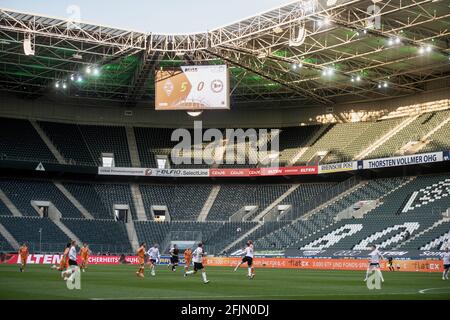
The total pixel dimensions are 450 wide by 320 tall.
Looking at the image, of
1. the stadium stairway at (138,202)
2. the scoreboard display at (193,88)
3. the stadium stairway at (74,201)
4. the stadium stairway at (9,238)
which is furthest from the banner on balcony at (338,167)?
the stadium stairway at (9,238)

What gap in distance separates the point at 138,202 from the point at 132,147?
22.2 ft

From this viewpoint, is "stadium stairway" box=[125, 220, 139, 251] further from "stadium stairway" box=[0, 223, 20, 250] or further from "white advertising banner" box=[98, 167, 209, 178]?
"stadium stairway" box=[0, 223, 20, 250]

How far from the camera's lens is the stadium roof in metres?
51.6

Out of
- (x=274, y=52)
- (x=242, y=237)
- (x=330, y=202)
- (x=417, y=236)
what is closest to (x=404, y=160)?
(x=417, y=236)

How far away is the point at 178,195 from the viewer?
3204 inches

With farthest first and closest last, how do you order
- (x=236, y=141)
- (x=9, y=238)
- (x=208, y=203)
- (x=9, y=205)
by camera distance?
(x=236, y=141), (x=208, y=203), (x=9, y=205), (x=9, y=238)

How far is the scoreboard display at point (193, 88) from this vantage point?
60875 millimetres

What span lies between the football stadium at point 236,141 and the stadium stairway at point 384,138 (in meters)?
0.22

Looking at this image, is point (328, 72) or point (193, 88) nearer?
point (193, 88)

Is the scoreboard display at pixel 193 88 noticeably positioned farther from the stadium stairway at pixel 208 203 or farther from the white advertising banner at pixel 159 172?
the stadium stairway at pixel 208 203

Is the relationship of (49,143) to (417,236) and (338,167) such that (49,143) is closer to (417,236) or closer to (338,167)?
(338,167)

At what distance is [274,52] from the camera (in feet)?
203
